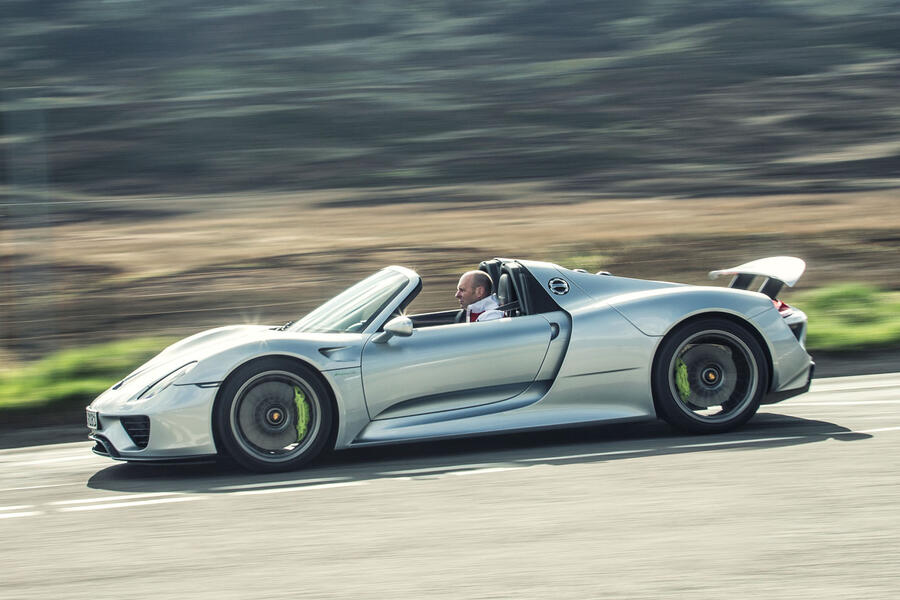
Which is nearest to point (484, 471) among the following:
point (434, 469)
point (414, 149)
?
point (434, 469)

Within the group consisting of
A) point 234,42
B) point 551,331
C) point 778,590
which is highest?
point 234,42

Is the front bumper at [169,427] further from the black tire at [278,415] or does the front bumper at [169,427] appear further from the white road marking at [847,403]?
the white road marking at [847,403]

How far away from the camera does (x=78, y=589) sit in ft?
13.9

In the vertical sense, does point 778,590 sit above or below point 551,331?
below

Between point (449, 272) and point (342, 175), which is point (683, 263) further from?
point (342, 175)

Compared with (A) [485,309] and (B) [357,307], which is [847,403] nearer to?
(A) [485,309]

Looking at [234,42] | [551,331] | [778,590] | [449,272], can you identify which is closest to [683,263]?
[449,272]

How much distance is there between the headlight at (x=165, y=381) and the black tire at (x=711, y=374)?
265 cm

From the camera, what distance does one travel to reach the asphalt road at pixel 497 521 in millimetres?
4117

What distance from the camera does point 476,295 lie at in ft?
22.5

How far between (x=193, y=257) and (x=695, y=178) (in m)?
11.7

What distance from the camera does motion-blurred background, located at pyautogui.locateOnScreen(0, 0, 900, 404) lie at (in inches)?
626

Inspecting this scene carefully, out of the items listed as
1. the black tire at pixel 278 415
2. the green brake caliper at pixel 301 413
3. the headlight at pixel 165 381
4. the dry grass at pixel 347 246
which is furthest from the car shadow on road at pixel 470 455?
the dry grass at pixel 347 246

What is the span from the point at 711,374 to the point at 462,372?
1.53 m
